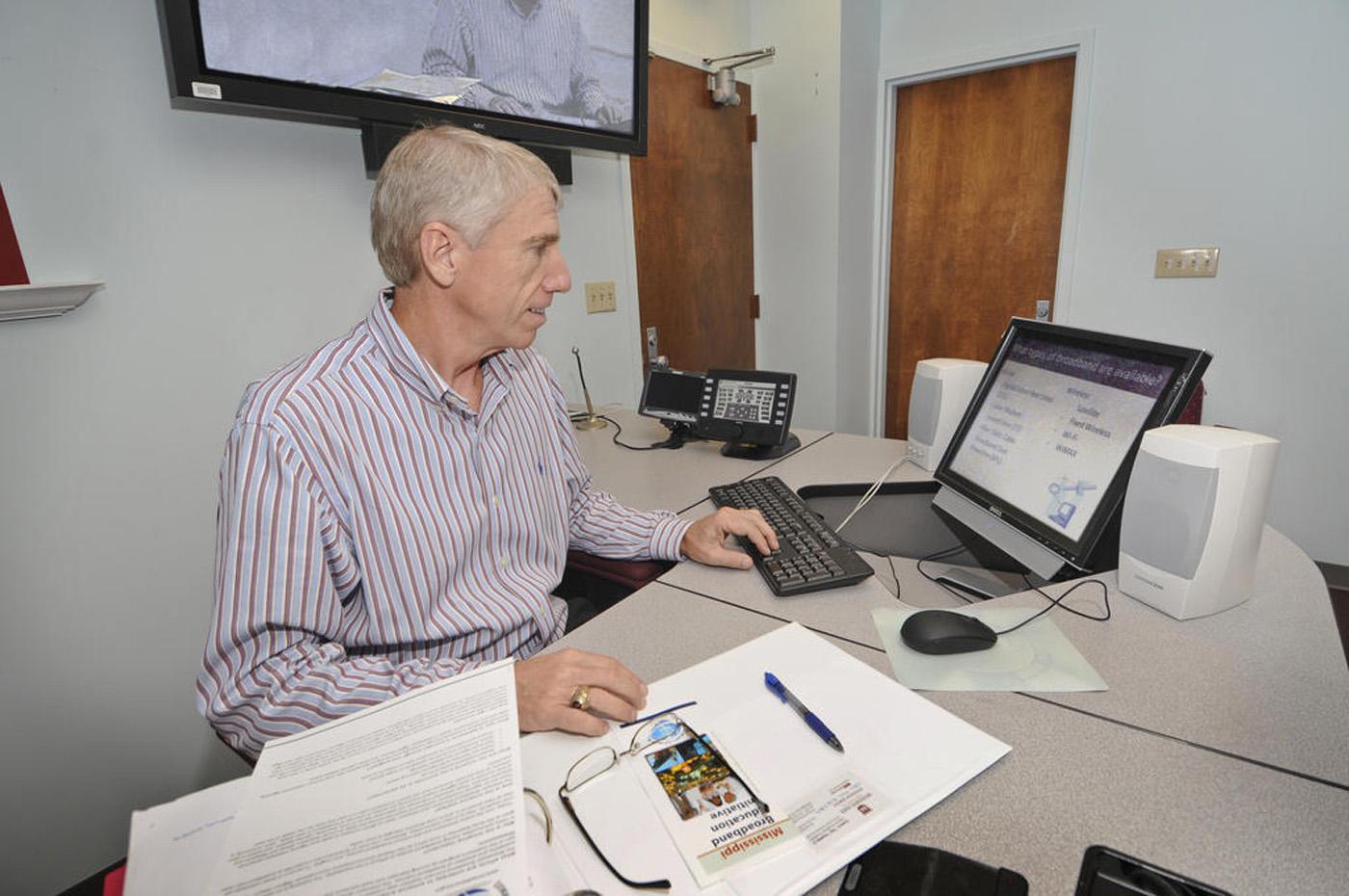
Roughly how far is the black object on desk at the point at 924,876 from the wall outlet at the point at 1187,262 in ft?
9.74

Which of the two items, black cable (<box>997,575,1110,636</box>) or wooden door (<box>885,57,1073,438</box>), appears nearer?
black cable (<box>997,575,1110,636</box>)

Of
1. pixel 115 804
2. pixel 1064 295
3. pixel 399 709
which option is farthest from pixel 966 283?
pixel 115 804

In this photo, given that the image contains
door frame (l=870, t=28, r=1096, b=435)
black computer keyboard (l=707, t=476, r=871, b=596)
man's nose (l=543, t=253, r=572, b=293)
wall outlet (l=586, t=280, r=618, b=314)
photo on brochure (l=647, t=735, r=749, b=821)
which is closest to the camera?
photo on brochure (l=647, t=735, r=749, b=821)

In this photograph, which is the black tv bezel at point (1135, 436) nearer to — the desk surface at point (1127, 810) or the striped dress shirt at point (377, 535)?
the desk surface at point (1127, 810)

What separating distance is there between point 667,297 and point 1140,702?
246 cm

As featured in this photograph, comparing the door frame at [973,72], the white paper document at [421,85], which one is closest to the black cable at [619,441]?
the white paper document at [421,85]

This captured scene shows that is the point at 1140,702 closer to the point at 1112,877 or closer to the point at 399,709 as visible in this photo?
the point at 1112,877

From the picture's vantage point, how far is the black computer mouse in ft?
2.58

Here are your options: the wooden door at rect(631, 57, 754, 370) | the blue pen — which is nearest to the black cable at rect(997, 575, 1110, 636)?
the blue pen

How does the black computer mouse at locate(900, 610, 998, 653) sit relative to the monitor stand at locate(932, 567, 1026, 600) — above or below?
above

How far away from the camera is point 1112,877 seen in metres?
0.51

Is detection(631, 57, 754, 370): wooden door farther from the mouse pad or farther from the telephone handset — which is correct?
the mouse pad

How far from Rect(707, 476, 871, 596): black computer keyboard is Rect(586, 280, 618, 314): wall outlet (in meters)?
1.37

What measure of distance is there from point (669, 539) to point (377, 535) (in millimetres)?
481
